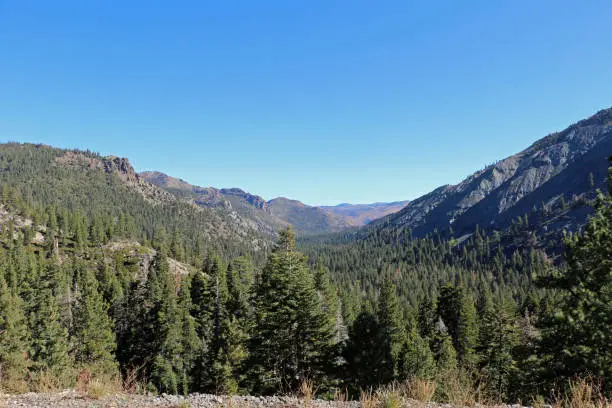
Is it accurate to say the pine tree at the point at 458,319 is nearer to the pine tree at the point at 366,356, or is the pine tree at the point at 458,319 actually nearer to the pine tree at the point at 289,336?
the pine tree at the point at 366,356

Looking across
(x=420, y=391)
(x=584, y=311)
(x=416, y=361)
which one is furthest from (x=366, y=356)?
(x=420, y=391)

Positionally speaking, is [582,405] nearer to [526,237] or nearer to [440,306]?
[440,306]

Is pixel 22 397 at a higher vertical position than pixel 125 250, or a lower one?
lower

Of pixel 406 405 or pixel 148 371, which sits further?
pixel 148 371

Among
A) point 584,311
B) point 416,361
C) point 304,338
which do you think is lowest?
point 416,361

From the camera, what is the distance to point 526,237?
18925cm

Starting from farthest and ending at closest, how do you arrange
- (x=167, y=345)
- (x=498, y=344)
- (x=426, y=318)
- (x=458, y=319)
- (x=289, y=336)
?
(x=426, y=318) < (x=458, y=319) < (x=167, y=345) < (x=498, y=344) < (x=289, y=336)

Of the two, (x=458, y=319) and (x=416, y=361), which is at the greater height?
(x=416, y=361)

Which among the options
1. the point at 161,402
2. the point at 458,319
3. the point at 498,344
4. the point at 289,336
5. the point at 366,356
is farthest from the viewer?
the point at 458,319

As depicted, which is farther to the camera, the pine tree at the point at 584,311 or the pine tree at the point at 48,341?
the pine tree at the point at 48,341

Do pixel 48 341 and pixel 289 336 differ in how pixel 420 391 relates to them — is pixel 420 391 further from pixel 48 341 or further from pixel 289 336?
pixel 48 341

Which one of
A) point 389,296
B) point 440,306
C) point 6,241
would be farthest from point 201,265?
point 389,296

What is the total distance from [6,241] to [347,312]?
90387 millimetres

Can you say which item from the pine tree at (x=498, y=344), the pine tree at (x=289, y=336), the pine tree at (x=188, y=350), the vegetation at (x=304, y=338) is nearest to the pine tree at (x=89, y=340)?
the vegetation at (x=304, y=338)
